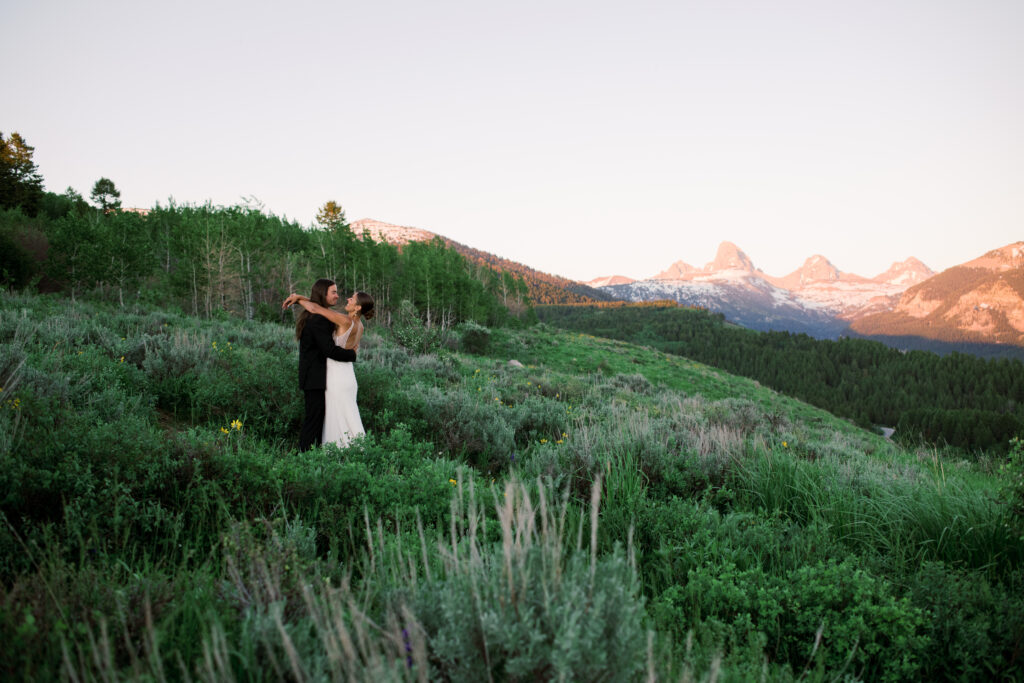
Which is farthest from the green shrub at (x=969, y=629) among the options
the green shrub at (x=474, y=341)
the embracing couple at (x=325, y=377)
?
the green shrub at (x=474, y=341)

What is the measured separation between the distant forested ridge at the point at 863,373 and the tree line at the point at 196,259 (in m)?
64.8

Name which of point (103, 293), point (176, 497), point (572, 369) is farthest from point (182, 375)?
point (103, 293)

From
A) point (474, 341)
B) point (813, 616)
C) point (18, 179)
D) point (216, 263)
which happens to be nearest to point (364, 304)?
point (813, 616)

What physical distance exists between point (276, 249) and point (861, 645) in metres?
56.4

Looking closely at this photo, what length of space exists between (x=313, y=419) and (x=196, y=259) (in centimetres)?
3629

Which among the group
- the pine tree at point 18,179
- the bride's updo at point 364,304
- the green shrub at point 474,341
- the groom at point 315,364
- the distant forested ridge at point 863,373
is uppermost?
the pine tree at point 18,179

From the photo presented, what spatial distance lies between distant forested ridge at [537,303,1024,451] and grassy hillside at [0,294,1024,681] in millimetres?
78178

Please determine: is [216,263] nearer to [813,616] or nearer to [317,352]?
[317,352]

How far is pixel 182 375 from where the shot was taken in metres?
6.89

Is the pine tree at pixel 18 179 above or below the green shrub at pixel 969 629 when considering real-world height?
above

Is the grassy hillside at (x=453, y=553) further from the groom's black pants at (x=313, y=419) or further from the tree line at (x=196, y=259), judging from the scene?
the tree line at (x=196, y=259)

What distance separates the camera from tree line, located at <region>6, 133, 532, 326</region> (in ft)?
88.2

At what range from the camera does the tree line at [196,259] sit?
88.2 ft

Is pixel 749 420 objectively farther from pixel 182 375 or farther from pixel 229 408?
pixel 182 375
